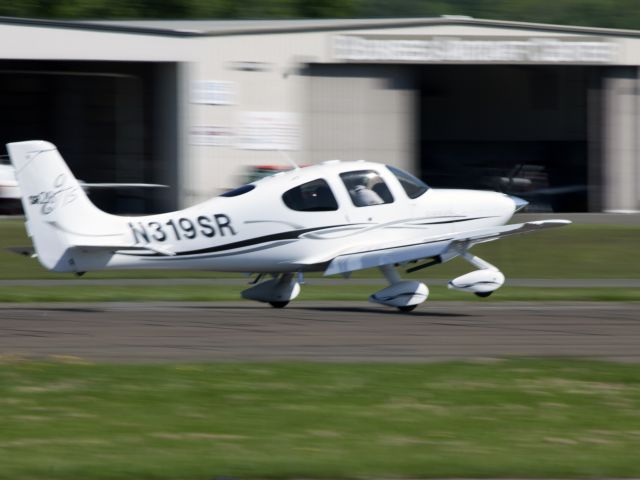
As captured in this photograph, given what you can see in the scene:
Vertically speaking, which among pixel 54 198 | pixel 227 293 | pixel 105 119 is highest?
pixel 105 119

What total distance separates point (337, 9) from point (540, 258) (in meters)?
42.5

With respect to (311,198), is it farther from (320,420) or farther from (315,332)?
(320,420)

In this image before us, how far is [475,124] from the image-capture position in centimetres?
4641

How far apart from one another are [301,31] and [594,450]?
82.9 ft

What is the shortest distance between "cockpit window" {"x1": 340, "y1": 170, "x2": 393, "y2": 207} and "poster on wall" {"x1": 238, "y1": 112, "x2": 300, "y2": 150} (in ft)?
53.9

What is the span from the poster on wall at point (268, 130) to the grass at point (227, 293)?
12200 millimetres

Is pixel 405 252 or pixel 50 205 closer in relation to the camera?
pixel 50 205

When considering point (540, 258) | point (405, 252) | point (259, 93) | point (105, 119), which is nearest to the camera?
point (405, 252)

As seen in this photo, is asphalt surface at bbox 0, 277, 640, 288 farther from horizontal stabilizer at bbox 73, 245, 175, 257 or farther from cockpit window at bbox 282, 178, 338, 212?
horizontal stabilizer at bbox 73, 245, 175, 257

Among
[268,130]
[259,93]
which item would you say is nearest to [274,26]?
[259,93]

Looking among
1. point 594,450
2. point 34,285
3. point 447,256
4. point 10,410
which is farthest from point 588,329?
point 34,285

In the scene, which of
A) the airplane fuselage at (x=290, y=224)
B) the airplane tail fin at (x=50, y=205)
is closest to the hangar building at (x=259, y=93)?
the airplane fuselage at (x=290, y=224)

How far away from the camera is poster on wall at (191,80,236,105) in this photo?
31734 mm

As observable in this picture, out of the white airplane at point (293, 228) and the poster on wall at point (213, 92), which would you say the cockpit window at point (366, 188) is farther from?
the poster on wall at point (213, 92)
